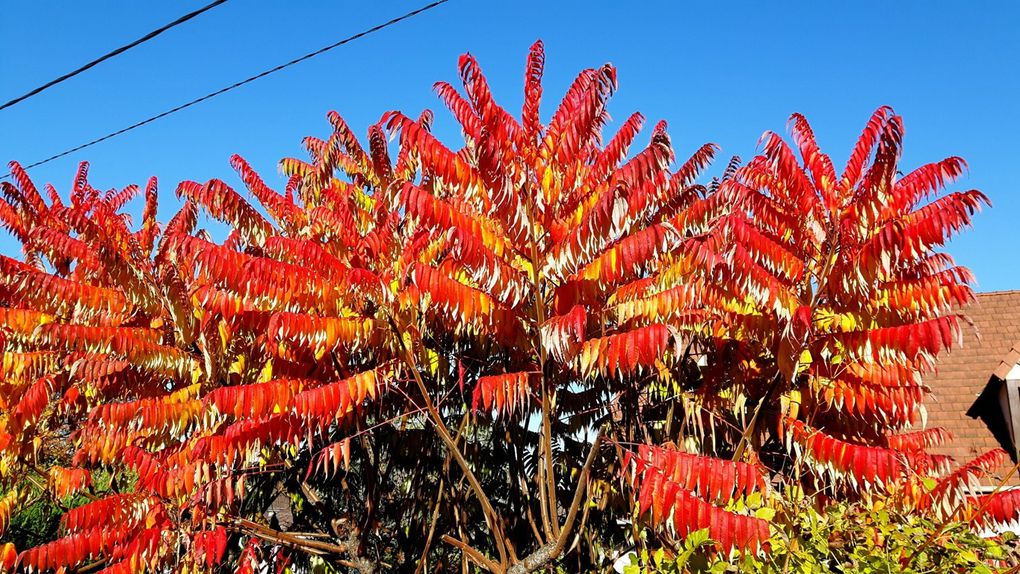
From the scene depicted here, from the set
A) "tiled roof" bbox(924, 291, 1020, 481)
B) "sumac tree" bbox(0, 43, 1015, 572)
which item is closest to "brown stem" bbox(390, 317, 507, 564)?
"sumac tree" bbox(0, 43, 1015, 572)

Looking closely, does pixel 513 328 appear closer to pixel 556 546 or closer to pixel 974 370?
pixel 556 546

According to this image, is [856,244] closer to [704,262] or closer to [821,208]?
[821,208]

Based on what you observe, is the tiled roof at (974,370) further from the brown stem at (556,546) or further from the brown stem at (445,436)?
the brown stem at (445,436)

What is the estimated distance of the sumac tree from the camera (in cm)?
517

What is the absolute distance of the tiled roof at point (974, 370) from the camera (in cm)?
1123

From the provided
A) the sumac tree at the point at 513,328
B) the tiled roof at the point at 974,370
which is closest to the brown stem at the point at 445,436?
the sumac tree at the point at 513,328

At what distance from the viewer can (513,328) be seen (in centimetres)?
574

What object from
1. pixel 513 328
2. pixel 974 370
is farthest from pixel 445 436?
pixel 974 370

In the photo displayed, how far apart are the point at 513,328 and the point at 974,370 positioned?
10293 millimetres

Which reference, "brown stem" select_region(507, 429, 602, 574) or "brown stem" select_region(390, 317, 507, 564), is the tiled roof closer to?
"brown stem" select_region(507, 429, 602, 574)

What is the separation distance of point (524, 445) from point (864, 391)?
11.5 feet

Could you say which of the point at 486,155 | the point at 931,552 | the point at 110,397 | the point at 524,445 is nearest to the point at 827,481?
the point at 931,552

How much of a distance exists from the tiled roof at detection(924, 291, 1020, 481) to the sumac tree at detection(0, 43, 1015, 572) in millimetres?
5812

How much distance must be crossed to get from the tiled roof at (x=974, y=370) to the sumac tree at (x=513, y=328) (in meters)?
5.81
